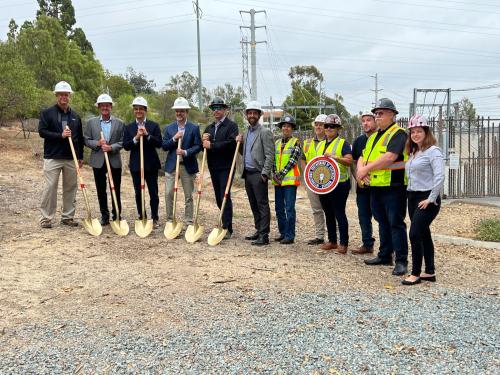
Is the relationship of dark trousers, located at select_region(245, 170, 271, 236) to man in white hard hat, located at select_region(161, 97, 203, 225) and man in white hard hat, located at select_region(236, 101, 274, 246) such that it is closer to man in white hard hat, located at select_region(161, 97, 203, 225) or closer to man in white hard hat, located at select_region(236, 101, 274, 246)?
man in white hard hat, located at select_region(236, 101, 274, 246)

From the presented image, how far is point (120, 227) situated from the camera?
7.18 metres

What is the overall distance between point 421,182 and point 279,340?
2272mm

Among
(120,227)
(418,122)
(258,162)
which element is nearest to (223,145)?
(258,162)

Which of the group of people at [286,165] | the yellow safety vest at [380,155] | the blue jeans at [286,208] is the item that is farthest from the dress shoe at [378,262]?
the blue jeans at [286,208]

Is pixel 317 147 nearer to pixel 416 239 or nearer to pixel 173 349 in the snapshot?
pixel 416 239

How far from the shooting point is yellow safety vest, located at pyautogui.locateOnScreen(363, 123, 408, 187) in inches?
211

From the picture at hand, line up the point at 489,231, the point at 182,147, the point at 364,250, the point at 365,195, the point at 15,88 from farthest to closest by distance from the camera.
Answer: the point at 15,88 < the point at 489,231 < the point at 182,147 < the point at 364,250 < the point at 365,195

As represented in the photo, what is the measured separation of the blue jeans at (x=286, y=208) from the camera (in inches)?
263

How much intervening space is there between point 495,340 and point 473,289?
4.80 ft

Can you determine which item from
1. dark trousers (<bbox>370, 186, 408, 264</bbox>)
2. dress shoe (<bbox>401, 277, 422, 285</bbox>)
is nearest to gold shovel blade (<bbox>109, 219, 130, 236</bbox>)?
dark trousers (<bbox>370, 186, 408, 264</bbox>)

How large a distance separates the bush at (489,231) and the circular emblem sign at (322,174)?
322cm

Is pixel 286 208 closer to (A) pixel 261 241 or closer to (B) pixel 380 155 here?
(A) pixel 261 241

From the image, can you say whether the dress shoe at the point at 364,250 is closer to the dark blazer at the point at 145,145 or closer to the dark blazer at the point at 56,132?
the dark blazer at the point at 145,145

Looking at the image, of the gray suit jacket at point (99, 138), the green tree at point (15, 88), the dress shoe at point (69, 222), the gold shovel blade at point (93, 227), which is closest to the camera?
the gold shovel blade at point (93, 227)
